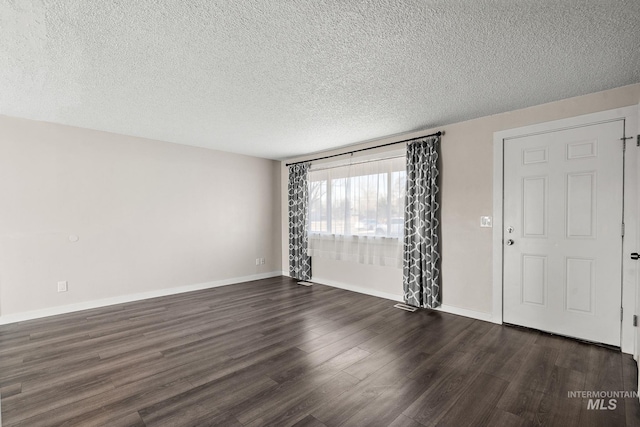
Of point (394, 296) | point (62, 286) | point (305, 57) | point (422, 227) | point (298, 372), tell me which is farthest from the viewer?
point (394, 296)

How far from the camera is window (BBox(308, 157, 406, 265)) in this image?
446 cm

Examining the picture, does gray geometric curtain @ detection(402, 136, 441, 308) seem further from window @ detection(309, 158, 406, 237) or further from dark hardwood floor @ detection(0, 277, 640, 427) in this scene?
dark hardwood floor @ detection(0, 277, 640, 427)

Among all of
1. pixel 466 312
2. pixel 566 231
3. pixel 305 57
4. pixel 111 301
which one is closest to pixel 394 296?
pixel 466 312

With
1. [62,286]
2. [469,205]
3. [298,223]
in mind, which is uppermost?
[469,205]

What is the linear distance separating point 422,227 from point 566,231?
5.08 feet

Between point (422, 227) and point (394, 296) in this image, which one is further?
point (394, 296)

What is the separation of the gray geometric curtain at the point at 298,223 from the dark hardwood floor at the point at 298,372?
6.73ft

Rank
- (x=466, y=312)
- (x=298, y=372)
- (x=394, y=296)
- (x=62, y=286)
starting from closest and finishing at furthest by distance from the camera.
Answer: (x=298, y=372), (x=466, y=312), (x=62, y=286), (x=394, y=296)

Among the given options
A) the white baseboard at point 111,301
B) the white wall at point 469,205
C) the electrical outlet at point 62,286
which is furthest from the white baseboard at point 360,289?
the electrical outlet at point 62,286

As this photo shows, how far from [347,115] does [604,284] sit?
3.21m

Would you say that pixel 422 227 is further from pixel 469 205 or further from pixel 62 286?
pixel 62 286

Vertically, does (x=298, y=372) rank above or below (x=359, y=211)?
below

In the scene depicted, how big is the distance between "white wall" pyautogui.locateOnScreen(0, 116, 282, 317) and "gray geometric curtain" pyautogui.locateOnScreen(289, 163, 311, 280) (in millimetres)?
777

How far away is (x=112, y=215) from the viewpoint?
14.1ft
